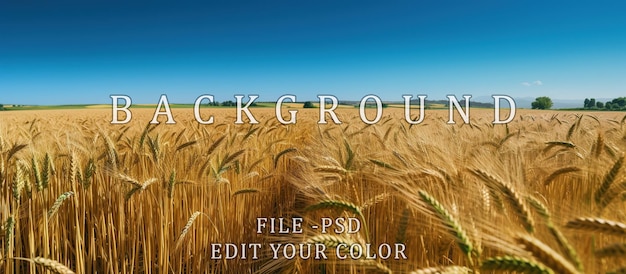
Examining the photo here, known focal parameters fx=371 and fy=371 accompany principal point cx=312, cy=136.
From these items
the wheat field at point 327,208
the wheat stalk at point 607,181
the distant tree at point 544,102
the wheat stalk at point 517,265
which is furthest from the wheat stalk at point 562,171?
the distant tree at point 544,102

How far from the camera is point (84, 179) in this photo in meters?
2.17

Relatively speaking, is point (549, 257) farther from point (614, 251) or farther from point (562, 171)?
point (562, 171)

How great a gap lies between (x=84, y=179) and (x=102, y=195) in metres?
0.19

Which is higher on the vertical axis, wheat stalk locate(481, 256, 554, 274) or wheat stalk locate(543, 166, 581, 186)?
wheat stalk locate(543, 166, 581, 186)

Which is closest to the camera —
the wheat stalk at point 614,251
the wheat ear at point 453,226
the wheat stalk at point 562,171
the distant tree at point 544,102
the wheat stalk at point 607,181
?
the wheat stalk at point 614,251

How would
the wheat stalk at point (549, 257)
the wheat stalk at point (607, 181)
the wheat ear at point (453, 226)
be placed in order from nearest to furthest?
the wheat stalk at point (549, 257) → the wheat ear at point (453, 226) → the wheat stalk at point (607, 181)

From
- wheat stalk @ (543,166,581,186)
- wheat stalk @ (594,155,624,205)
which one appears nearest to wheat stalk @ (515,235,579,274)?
wheat stalk @ (594,155,624,205)

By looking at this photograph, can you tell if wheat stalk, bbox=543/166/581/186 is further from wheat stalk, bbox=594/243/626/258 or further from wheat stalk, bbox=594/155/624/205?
wheat stalk, bbox=594/243/626/258

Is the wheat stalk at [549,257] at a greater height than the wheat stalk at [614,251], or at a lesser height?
greater

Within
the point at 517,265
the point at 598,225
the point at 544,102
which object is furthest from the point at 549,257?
the point at 544,102

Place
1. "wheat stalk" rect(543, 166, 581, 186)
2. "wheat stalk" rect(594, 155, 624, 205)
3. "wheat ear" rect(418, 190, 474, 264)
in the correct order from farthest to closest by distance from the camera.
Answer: "wheat stalk" rect(543, 166, 581, 186), "wheat stalk" rect(594, 155, 624, 205), "wheat ear" rect(418, 190, 474, 264)

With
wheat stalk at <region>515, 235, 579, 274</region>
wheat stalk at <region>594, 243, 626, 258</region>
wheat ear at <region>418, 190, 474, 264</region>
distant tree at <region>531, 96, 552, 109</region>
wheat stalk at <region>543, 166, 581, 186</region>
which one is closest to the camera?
wheat stalk at <region>515, 235, 579, 274</region>

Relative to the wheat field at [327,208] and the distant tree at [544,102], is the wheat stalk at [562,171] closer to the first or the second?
the wheat field at [327,208]

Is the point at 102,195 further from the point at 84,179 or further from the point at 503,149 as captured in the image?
the point at 503,149
